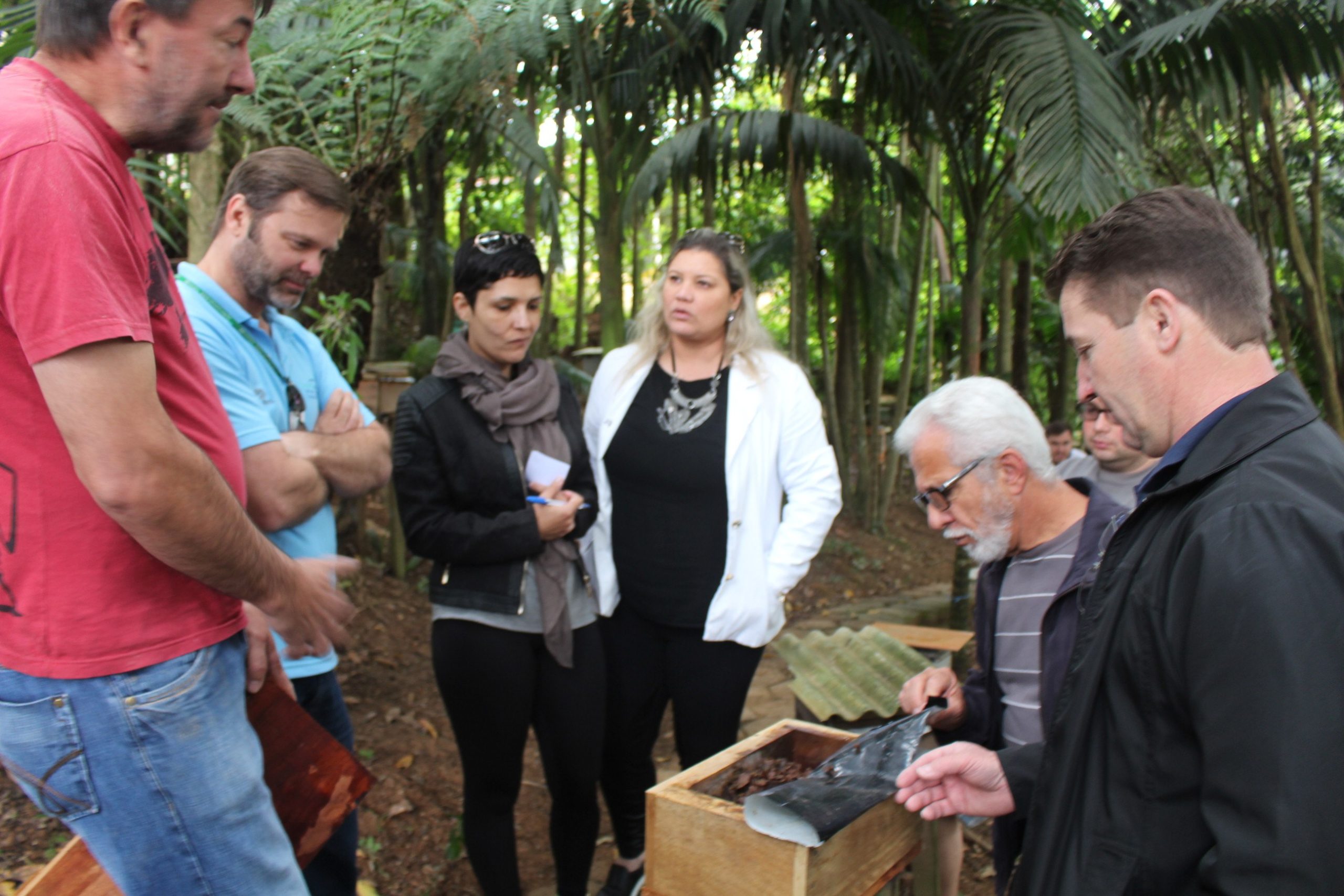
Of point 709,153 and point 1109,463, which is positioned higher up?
point 709,153

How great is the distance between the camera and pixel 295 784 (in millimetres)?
1780

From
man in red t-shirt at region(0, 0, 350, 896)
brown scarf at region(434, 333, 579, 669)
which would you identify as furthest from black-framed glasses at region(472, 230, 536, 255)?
man in red t-shirt at region(0, 0, 350, 896)

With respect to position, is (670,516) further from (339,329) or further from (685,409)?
(339,329)

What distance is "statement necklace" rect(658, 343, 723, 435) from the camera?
3037 millimetres

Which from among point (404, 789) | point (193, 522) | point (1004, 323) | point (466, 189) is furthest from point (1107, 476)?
point (1004, 323)

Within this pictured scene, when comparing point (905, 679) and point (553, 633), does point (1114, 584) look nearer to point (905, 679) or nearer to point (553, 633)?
point (553, 633)

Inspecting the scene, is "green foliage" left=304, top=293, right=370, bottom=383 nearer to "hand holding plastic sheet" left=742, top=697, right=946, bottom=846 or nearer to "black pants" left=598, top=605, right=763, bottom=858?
"black pants" left=598, top=605, right=763, bottom=858

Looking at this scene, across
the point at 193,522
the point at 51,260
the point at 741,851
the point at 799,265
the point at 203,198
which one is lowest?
the point at 741,851

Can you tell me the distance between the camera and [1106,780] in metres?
1.22

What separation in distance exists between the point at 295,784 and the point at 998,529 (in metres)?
1.62

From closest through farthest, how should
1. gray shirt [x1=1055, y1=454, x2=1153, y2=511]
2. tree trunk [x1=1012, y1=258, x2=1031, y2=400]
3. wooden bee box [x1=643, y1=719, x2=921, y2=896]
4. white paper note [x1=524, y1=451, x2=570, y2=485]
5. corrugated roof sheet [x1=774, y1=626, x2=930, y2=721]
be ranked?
wooden bee box [x1=643, y1=719, x2=921, y2=896]
white paper note [x1=524, y1=451, x2=570, y2=485]
corrugated roof sheet [x1=774, y1=626, x2=930, y2=721]
gray shirt [x1=1055, y1=454, x2=1153, y2=511]
tree trunk [x1=1012, y1=258, x2=1031, y2=400]

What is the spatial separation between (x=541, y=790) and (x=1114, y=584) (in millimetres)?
3328

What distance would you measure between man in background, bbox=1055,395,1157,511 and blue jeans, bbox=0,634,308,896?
9.53 feet

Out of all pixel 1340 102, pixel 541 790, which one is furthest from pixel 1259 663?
pixel 1340 102
